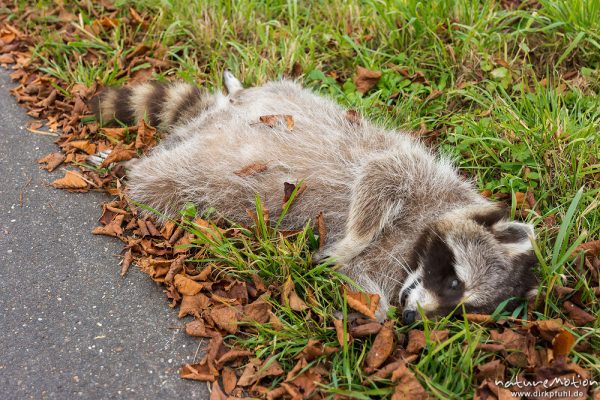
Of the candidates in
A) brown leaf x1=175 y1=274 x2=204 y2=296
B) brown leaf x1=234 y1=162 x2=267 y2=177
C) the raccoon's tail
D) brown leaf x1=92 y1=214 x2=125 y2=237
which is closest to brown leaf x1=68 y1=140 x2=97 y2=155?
the raccoon's tail

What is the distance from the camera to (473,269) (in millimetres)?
2865

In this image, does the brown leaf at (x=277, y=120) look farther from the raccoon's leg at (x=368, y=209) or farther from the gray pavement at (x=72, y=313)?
the gray pavement at (x=72, y=313)

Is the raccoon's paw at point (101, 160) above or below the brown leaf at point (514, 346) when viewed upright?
below

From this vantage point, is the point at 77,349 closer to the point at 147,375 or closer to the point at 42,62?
the point at 147,375

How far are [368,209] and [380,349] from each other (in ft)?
2.65

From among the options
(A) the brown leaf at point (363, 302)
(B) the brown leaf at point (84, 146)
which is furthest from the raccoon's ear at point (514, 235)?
(B) the brown leaf at point (84, 146)

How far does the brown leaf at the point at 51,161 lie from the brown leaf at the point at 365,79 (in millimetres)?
2160

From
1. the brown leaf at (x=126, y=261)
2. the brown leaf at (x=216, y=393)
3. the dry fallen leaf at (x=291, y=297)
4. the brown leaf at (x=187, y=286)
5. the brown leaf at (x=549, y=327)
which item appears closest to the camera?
the brown leaf at (x=216, y=393)

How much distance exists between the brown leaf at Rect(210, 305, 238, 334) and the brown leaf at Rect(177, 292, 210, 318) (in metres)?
0.08

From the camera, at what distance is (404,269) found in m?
3.10

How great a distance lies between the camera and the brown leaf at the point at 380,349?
263 centimetres

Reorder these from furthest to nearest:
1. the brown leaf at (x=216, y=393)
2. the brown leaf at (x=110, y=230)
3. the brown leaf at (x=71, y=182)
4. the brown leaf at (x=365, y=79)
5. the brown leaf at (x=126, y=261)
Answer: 1. the brown leaf at (x=365, y=79)
2. the brown leaf at (x=71, y=182)
3. the brown leaf at (x=110, y=230)
4. the brown leaf at (x=126, y=261)
5. the brown leaf at (x=216, y=393)

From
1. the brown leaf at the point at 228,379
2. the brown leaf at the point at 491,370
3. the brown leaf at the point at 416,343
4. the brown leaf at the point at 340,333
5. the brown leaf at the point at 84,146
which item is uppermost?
the brown leaf at the point at 491,370

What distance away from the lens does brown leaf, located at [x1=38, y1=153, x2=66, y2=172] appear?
373cm
